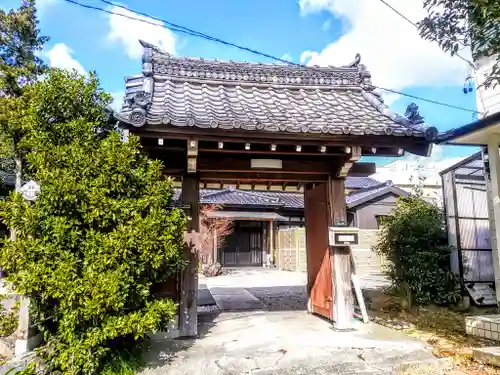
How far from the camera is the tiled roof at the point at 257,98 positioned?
16.3 feet

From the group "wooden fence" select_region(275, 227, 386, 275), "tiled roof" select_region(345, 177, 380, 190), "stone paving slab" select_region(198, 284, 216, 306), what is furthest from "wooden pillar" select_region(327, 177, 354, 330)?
"tiled roof" select_region(345, 177, 380, 190)

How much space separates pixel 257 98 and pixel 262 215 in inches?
571

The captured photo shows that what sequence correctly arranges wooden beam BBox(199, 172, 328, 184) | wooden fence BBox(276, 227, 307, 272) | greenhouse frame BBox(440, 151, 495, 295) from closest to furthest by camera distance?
wooden beam BBox(199, 172, 328, 184) → greenhouse frame BBox(440, 151, 495, 295) → wooden fence BBox(276, 227, 307, 272)

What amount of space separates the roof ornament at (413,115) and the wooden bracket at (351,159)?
953 millimetres

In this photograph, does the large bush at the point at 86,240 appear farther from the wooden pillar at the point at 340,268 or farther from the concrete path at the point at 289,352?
the wooden pillar at the point at 340,268

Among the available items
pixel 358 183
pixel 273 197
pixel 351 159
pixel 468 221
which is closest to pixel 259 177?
pixel 351 159

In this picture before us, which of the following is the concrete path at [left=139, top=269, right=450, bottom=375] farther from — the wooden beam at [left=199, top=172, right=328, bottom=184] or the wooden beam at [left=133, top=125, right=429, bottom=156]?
the wooden beam at [left=133, top=125, right=429, bottom=156]

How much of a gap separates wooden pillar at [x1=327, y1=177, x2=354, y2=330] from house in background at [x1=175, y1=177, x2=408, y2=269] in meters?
13.5

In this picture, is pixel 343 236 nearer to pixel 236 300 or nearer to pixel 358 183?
pixel 236 300

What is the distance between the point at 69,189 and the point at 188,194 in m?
2.04

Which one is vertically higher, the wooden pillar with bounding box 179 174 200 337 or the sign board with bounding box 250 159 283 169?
the sign board with bounding box 250 159 283 169

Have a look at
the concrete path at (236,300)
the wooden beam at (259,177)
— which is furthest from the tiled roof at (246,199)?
the wooden beam at (259,177)

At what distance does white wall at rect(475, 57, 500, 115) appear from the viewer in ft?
22.1

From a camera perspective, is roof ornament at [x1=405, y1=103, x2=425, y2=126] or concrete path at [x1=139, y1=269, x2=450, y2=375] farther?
roof ornament at [x1=405, y1=103, x2=425, y2=126]
